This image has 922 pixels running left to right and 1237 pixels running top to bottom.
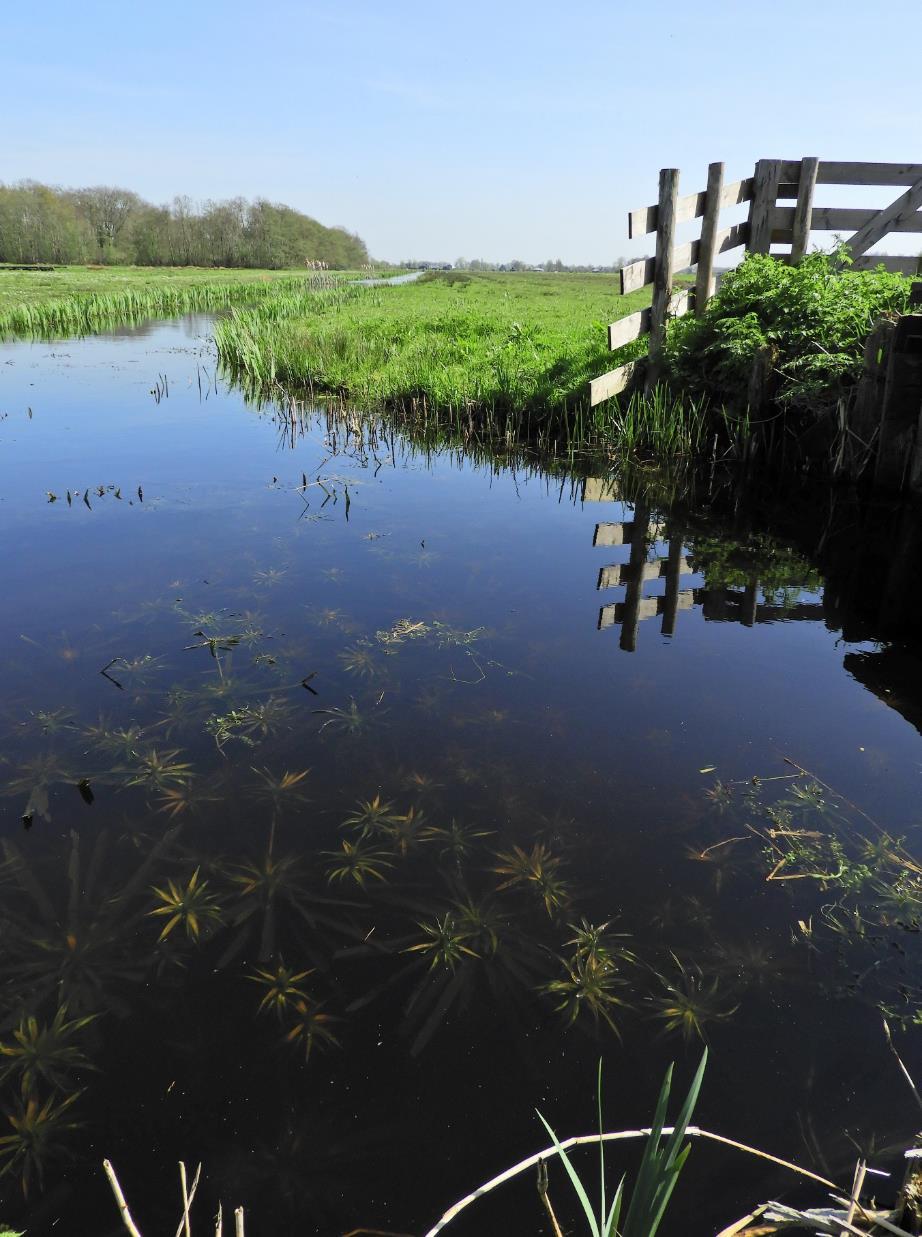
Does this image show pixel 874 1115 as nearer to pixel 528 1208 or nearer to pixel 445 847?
pixel 528 1208

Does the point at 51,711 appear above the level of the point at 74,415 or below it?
below

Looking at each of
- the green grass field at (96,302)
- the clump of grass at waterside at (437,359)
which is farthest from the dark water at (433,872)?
the green grass field at (96,302)

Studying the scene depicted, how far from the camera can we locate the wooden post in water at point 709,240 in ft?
29.4

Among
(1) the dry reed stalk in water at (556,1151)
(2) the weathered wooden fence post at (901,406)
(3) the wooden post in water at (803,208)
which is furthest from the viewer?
(3) the wooden post in water at (803,208)

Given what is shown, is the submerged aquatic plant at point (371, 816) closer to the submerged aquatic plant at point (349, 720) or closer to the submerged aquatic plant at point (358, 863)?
the submerged aquatic plant at point (358, 863)

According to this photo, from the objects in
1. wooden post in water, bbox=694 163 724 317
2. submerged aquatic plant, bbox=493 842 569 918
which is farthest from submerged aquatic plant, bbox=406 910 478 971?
wooden post in water, bbox=694 163 724 317

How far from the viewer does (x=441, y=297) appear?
102 ft

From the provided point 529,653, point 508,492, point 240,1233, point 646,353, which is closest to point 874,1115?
point 240,1233

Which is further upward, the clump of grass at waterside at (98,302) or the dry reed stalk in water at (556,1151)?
the clump of grass at waterside at (98,302)

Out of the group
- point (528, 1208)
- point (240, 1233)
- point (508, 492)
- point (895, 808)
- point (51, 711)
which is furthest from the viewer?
point (508, 492)

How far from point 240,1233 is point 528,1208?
3.32 feet

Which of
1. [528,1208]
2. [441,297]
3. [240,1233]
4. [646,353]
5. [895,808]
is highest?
[441,297]

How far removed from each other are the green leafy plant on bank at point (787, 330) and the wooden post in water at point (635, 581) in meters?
2.13

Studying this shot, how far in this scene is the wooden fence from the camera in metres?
8.97
